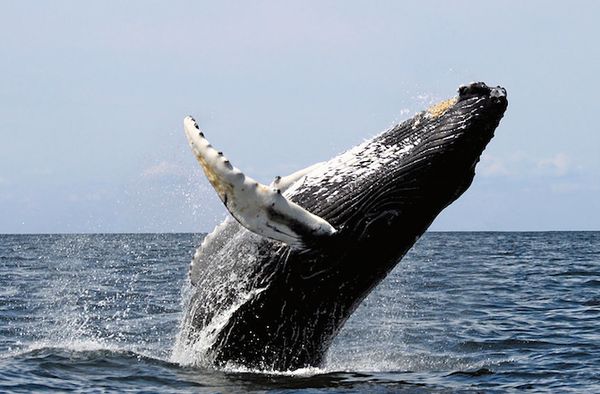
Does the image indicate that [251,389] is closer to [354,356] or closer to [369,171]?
[369,171]

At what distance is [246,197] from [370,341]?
22.2 feet

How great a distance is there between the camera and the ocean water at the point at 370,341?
10.6m

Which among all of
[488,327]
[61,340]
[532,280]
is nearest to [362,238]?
[61,340]

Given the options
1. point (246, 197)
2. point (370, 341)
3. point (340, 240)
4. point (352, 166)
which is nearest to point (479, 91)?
point (352, 166)

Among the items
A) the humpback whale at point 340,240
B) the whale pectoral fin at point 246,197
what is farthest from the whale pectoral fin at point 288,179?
the whale pectoral fin at point 246,197

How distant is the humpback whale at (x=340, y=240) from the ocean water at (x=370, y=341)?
0.37m

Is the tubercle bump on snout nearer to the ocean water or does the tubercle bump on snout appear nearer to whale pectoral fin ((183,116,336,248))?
whale pectoral fin ((183,116,336,248))

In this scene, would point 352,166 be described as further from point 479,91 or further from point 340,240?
point 479,91

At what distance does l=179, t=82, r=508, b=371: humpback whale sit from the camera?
10117 millimetres

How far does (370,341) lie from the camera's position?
50.0 ft

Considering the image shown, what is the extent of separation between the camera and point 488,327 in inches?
666

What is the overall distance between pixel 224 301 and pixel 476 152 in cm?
306

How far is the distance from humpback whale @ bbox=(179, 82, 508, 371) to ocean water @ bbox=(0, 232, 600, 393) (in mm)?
370

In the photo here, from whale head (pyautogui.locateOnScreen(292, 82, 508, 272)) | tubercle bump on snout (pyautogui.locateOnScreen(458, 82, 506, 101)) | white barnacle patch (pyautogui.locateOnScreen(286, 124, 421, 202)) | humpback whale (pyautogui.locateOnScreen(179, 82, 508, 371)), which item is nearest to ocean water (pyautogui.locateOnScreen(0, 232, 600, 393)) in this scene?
humpback whale (pyautogui.locateOnScreen(179, 82, 508, 371))
